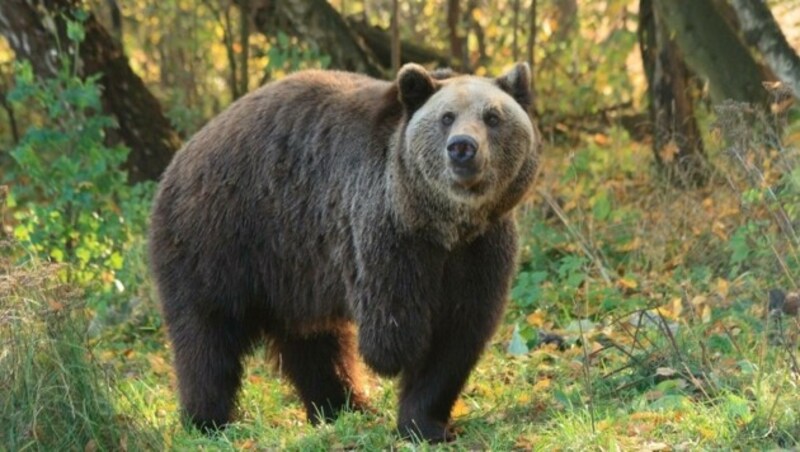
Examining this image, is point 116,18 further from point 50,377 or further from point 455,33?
point 50,377

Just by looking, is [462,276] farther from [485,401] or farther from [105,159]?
[105,159]

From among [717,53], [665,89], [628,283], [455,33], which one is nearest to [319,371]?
[628,283]

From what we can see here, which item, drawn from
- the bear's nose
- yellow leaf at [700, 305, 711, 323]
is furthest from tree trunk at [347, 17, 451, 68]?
the bear's nose

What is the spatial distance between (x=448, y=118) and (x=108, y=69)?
22.7 feet

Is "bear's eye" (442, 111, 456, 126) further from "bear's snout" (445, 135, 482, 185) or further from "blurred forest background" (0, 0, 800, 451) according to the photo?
"blurred forest background" (0, 0, 800, 451)

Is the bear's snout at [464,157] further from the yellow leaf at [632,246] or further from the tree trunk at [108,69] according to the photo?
the tree trunk at [108,69]

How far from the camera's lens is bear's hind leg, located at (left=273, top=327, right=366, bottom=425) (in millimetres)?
7793

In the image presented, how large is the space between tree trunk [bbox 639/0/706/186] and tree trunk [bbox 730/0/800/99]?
2.53 metres

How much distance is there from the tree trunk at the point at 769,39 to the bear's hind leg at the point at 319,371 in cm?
328

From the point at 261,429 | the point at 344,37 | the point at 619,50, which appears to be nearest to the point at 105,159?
the point at 344,37

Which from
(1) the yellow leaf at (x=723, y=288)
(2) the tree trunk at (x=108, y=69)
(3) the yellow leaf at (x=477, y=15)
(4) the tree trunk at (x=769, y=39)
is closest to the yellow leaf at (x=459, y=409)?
(1) the yellow leaf at (x=723, y=288)

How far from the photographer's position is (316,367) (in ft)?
25.7

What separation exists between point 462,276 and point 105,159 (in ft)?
15.6

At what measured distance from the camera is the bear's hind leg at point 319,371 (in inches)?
307
